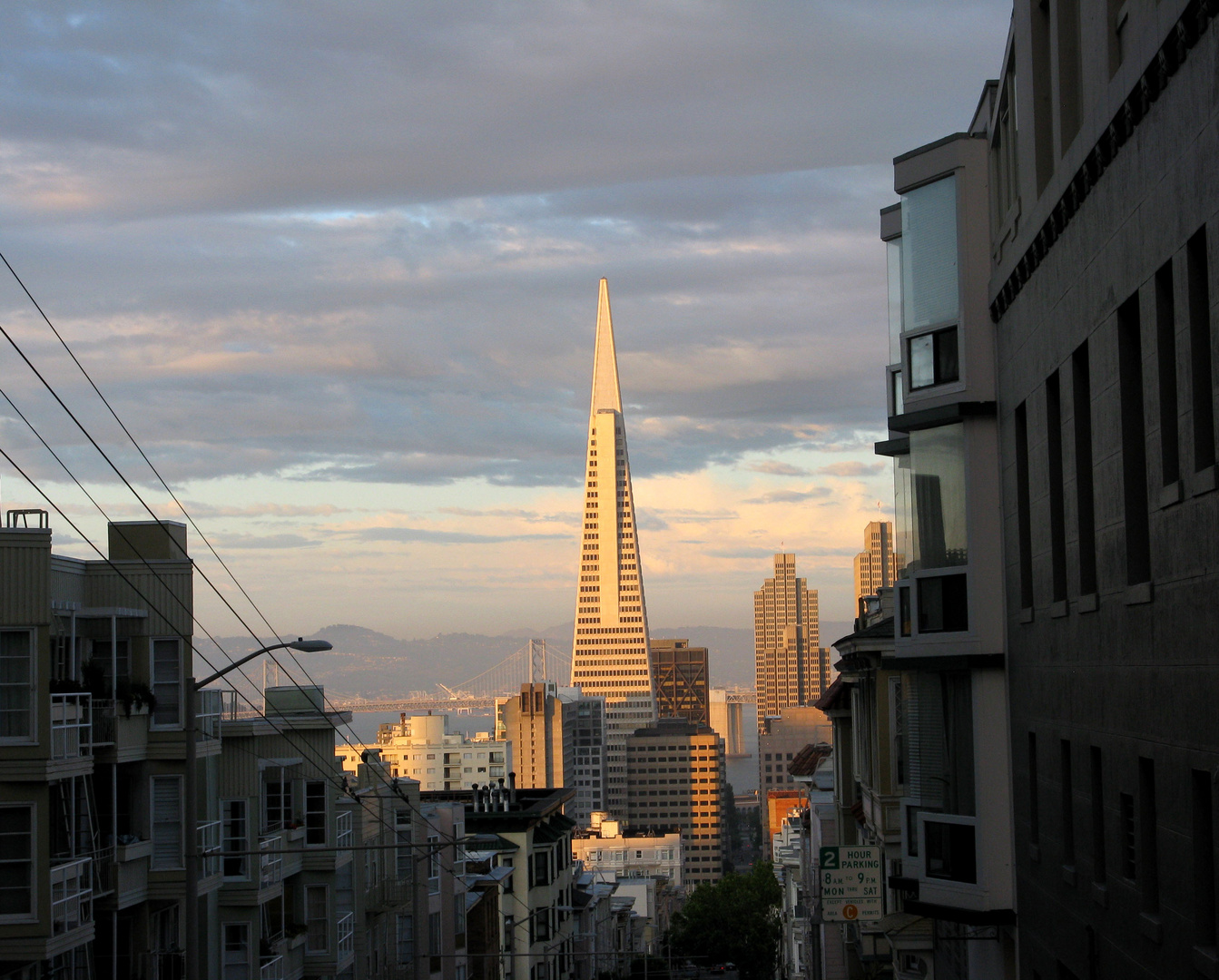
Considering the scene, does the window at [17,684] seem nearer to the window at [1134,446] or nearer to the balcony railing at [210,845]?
the balcony railing at [210,845]

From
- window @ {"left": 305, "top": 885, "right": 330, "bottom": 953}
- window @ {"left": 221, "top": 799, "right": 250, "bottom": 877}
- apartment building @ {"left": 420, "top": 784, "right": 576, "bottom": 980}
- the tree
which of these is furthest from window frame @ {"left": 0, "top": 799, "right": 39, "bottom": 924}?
the tree

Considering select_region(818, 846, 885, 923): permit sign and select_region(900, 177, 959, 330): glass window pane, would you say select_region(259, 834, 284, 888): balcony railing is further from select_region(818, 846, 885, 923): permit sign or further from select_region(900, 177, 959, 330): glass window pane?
select_region(900, 177, 959, 330): glass window pane

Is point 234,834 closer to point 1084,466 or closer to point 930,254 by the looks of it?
point 930,254

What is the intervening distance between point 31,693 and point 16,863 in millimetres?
2776

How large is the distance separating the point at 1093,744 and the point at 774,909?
142m

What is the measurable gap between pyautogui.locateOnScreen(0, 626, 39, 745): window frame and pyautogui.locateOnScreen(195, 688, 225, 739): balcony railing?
7323 mm

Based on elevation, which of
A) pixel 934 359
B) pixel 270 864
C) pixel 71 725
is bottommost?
pixel 270 864

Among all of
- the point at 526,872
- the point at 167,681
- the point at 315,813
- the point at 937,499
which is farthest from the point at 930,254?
the point at 526,872

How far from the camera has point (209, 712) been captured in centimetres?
3481

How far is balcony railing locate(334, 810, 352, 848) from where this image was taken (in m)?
42.7

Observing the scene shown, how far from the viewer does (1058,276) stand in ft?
58.4

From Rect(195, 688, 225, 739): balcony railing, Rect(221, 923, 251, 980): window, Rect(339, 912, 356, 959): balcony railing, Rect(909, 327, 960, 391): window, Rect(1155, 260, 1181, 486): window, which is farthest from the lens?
Rect(339, 912, 356, 959): balcony railing

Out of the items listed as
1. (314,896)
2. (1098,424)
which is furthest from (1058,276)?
(314,896)

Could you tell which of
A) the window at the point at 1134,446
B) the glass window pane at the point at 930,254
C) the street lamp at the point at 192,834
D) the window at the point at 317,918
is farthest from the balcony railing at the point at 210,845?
the window at the point at 1134,446
